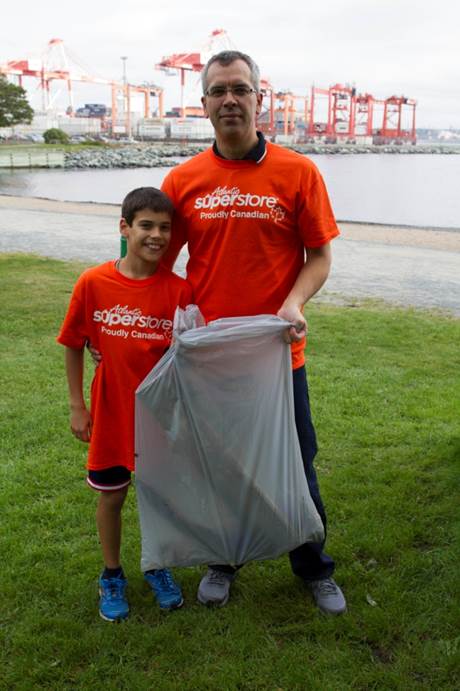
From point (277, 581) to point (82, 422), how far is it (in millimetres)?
986

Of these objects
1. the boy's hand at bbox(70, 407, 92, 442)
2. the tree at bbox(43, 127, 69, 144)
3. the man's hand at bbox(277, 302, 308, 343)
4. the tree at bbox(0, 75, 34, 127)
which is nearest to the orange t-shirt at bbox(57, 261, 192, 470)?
the boy's hand at bbox(70, 407, 92, 442)

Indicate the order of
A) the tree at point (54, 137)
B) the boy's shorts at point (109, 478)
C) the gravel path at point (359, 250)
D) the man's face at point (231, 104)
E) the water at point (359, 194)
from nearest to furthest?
the man's face at point (231, 104)
the boy's shorts at point (109, 478)
the gravel path at point (359, 250)
the water at point (359, 194)
the tree at point (54, 137)

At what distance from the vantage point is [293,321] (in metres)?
2.24

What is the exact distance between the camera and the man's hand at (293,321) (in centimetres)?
225

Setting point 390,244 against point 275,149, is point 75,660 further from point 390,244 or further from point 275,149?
point 390,244

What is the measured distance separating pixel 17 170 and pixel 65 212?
28456mm

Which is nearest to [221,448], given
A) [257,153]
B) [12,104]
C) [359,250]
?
[257,153]

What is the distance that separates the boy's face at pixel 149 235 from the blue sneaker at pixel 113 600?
3.83ft

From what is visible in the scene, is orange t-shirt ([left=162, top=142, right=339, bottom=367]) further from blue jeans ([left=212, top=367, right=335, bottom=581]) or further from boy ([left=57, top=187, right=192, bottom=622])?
blue jeans ([left=212, top=367, right=335, bottom=581])

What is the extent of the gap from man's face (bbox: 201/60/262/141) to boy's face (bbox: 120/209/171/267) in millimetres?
320

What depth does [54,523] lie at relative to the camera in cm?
323

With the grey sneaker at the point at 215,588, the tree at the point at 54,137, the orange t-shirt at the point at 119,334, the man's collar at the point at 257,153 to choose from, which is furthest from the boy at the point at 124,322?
the tree at the point at 54,137

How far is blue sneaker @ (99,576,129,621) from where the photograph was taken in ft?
8.37

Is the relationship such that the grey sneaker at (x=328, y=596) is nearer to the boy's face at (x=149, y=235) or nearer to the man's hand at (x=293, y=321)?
the man's hand at (x=293, y=321)
